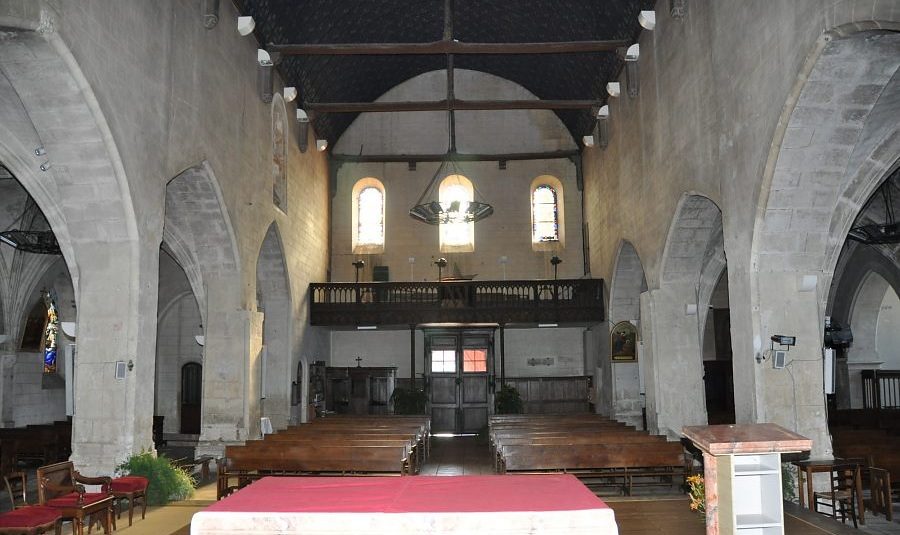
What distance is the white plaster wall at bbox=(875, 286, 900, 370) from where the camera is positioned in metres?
21.0

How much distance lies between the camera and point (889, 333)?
21234 millimetres

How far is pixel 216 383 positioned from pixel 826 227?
1081cm

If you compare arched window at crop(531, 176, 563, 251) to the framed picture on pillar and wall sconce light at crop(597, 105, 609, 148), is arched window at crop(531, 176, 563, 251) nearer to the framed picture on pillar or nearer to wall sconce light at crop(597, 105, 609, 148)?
wall sconce light at crop(597, 105, 609, 148)

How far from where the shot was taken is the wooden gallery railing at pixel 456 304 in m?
20.3

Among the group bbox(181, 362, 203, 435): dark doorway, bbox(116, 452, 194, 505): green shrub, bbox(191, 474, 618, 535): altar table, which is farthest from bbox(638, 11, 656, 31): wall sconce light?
bbox(181, 362, 203, 435): dark doorway

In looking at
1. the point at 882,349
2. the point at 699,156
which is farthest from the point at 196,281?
the point at 882,349

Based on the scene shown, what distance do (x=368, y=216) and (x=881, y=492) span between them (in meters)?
18.0

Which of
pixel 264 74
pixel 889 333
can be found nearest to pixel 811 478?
pixel 264 74

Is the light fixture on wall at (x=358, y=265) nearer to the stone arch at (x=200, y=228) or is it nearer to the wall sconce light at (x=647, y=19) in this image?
the stone arch at (x=200, y=228)

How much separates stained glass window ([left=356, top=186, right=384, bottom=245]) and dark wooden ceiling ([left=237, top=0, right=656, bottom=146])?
6.86 feet

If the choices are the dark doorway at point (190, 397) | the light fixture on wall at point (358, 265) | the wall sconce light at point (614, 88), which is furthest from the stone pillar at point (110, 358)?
the light fixture on wall at point (358, 265)

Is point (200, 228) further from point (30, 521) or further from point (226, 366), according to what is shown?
point (30, 521)

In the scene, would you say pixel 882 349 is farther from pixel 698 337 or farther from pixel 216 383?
pixel 216 383

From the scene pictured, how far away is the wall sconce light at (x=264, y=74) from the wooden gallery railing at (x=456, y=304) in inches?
241
